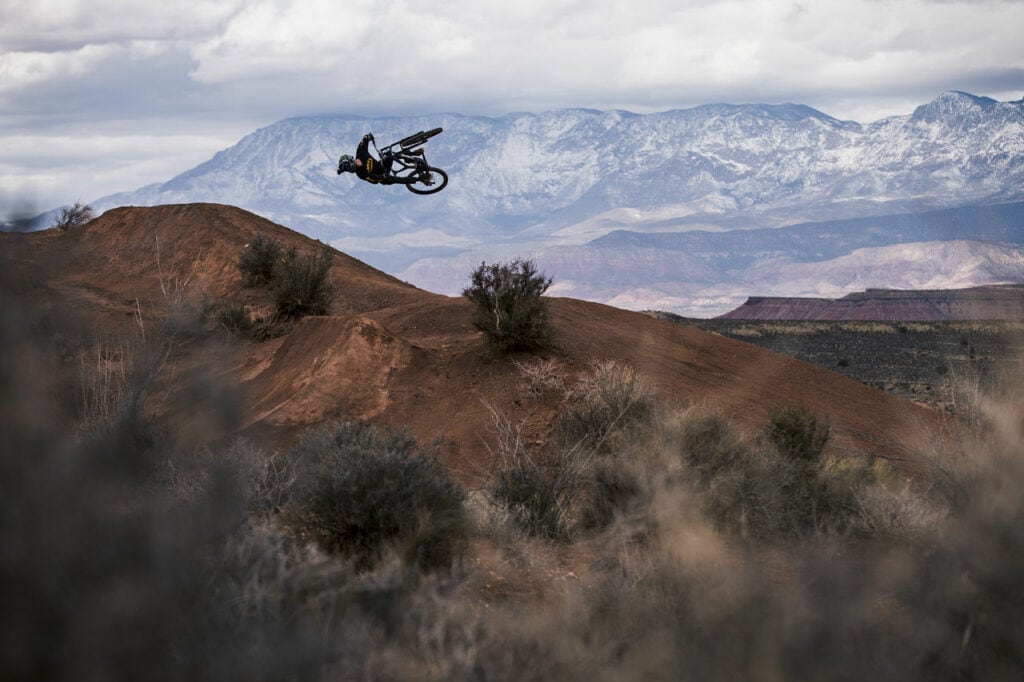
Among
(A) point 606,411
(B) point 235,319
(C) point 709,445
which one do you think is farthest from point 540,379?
(B) point 235,319

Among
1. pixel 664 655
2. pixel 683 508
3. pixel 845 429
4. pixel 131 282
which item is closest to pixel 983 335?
pixel 845 429

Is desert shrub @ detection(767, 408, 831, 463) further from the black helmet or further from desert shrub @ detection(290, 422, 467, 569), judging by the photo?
the black helmet

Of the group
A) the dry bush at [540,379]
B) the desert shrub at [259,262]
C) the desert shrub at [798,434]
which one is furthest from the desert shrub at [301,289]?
the desert shrub at [798,434]

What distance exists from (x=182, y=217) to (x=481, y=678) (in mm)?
40139

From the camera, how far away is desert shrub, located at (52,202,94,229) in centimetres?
5071

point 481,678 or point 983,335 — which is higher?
point 481,678

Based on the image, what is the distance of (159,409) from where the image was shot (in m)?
10.8

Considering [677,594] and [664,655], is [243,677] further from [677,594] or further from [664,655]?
[677,594]

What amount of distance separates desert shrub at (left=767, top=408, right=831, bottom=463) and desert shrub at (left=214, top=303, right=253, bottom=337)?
55.3 ft

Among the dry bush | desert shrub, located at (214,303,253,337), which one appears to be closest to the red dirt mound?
the dry bush

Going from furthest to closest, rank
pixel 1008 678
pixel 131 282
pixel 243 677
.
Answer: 1. pixel 131 282
2. pixel 1008 678
3. pixel 243 677

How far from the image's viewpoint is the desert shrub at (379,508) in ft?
33.4

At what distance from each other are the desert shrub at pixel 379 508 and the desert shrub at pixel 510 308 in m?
9.29

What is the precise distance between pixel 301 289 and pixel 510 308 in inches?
444
